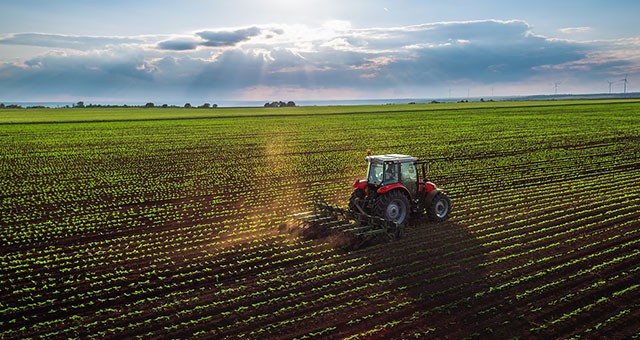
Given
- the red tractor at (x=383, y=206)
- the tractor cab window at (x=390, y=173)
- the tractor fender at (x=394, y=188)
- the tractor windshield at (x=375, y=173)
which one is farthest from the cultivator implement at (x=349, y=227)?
the tractor cab window at (x=390, y=173)

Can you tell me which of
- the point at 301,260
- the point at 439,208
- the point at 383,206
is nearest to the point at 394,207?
the point at 383,206

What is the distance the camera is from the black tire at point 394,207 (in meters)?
14.0

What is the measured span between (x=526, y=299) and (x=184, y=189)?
15.8 m

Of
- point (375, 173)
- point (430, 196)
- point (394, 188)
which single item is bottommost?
point (430, 196)

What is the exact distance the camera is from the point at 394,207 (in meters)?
14.3

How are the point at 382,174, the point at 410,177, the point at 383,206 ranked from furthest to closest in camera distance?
1. the point at 410,177
2. the point at 382,174
3. the point at 383,206

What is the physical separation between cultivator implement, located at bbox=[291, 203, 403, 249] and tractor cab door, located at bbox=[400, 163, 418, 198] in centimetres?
159

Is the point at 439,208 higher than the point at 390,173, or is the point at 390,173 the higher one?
the point at 390,173

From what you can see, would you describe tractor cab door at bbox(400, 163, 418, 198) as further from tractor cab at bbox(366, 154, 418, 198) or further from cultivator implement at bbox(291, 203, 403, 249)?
cultivator implement at bbox(291, 203, 403, 249)

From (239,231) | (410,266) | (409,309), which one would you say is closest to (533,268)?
(410,266)

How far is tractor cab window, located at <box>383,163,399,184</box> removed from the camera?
1442 cm

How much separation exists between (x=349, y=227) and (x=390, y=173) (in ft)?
6.53

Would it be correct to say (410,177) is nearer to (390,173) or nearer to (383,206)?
(390,173)

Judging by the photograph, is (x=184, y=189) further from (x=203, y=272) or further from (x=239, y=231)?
(x=203, y=272)
